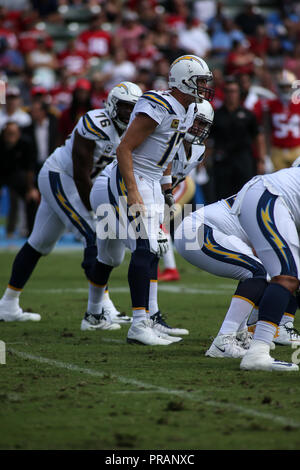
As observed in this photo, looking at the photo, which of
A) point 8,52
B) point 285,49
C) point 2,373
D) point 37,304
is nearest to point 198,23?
point 285,49

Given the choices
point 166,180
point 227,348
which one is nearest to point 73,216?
point 166,180

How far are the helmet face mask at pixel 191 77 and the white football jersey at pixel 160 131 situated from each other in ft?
0.33

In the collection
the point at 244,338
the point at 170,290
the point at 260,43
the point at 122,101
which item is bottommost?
the point at 170,290

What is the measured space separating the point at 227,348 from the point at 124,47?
13.2m

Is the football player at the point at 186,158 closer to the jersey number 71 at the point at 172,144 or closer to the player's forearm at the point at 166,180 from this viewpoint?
the player's forearm at the point at 166,180

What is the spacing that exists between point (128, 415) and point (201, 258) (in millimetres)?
1880

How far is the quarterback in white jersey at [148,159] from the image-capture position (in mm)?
5328

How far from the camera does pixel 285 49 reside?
55.7 ft

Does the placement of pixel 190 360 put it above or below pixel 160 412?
below

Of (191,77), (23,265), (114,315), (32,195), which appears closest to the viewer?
(191,77)

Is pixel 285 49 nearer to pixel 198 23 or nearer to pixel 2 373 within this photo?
pixel 198 23

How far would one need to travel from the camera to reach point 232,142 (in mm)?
11250

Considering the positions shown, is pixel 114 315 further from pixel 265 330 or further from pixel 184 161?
pixel 265 330

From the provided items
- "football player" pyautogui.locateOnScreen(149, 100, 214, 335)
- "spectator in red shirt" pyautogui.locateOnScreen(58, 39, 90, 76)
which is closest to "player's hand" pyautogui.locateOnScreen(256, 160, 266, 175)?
"football player" pyautogui.locateOnScreen(149, 100, 214, 335)
